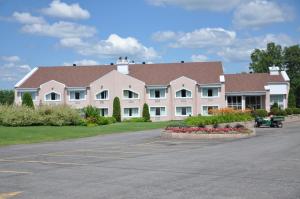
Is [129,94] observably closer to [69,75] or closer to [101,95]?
[101,95]

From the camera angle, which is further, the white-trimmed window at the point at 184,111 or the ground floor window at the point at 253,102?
the ground floor window at the point at 253,102

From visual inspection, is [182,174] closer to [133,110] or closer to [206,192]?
[206,192]

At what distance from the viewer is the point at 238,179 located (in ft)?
38.1

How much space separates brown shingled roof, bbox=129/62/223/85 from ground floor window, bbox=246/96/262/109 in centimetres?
773

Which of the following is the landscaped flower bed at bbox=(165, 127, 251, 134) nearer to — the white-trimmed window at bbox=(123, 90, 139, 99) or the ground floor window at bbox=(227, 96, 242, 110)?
the white-trimmed window at bbox=(123, 90, 139, 99)

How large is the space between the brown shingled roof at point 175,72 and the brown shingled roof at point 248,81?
12.9 ft

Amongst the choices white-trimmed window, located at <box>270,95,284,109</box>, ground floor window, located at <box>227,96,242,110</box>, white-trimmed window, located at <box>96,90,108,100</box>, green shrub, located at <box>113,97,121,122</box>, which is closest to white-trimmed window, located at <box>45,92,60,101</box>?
white-trimmed window, located at <box>96,90,108,100</box>

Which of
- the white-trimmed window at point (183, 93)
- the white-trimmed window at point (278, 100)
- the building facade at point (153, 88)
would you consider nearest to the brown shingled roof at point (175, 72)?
the building facade at point (153, 88)

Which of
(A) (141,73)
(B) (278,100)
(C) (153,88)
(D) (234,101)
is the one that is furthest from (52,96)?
(B) (278,100)

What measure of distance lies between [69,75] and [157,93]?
13638 mm

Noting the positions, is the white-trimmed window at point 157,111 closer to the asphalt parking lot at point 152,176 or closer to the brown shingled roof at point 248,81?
the brown shingled roof at point 248,81

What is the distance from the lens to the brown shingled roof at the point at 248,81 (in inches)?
2689

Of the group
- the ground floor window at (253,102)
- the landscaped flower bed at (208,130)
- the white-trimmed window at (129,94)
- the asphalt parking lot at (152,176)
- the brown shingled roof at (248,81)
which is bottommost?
the asphalt parking lot at (152,176)

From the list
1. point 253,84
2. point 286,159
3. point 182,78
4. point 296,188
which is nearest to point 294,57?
point 253,84
